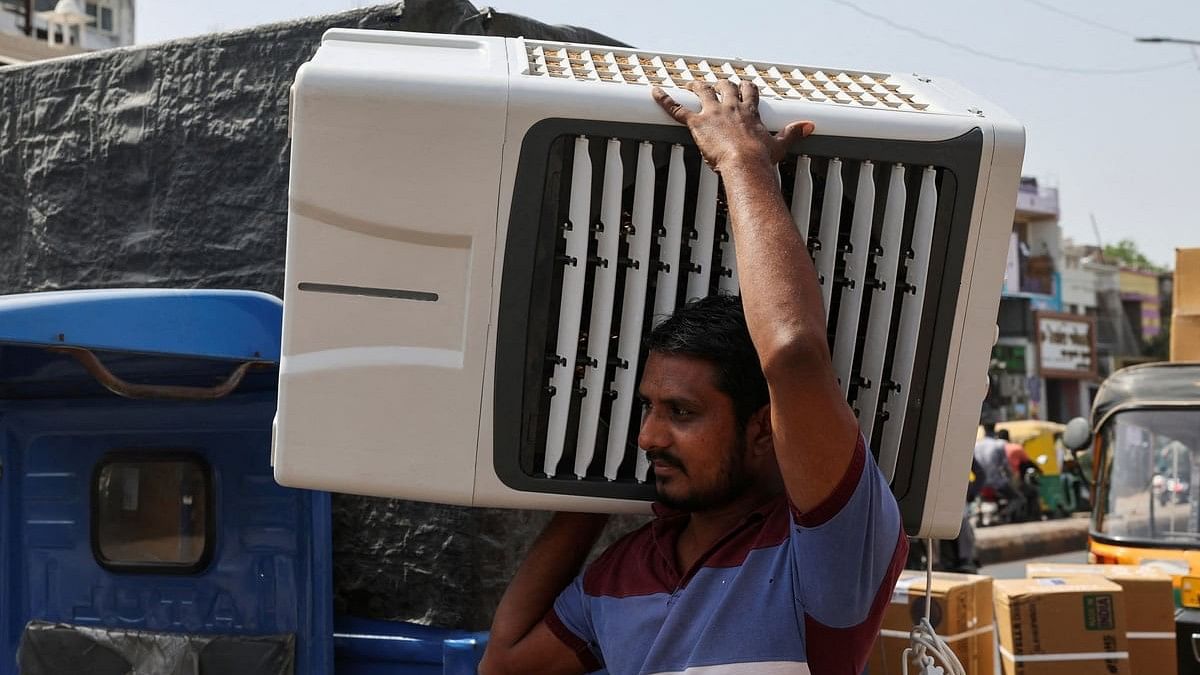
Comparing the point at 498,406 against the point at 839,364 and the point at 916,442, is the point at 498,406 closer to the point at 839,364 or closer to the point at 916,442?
the point at 839,364

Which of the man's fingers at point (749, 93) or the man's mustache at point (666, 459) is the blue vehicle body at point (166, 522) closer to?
the man's mustache at point (666, 459)

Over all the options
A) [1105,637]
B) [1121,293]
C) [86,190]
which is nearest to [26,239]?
[86,190]

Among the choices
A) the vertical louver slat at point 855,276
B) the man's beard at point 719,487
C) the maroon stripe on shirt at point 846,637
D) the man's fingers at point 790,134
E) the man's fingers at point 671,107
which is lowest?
the maroon stripe on shirt at point 846,637

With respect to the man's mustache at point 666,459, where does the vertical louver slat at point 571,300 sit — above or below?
above

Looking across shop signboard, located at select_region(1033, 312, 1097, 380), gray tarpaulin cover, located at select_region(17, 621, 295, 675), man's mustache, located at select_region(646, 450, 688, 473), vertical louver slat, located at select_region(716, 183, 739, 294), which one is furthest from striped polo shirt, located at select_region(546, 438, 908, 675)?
shop signboard, located at select_region(1033, 312, 1097, 380)

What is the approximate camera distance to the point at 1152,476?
7703 millimetres

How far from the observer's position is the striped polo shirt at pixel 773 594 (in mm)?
1815

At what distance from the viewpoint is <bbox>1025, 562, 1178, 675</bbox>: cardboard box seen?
4898 millimetres

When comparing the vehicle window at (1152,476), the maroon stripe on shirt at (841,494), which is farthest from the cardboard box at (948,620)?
the vehicle window at (1152,476)

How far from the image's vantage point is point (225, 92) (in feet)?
13.2

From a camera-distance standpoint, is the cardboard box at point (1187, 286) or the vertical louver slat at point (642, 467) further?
the cardboard box at point (1187, 286)

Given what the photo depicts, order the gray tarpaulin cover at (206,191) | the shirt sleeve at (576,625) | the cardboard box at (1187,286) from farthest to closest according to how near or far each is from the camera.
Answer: the cardboard box at (1187,286)
the gray tarpaulin cover at (206,191)
the shirt sleeve at (576,625)

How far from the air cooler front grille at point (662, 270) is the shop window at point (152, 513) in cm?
154

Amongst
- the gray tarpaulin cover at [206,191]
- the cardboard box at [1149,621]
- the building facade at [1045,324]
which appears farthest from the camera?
the building facade at [1045,324]
